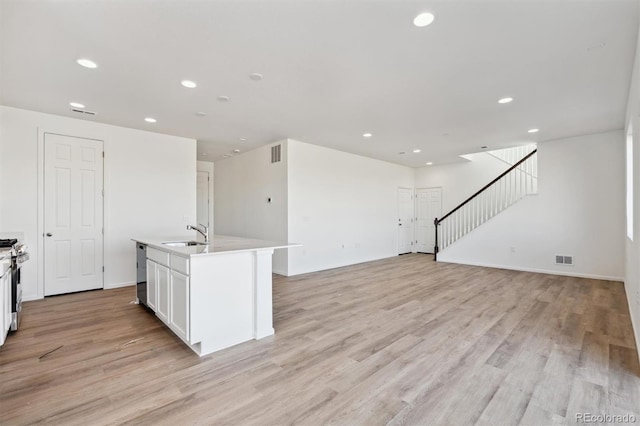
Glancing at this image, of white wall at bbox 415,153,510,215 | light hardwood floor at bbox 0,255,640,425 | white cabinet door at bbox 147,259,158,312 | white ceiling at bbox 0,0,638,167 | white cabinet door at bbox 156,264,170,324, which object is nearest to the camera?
light hardwood floor at bbox 0,255,640,425

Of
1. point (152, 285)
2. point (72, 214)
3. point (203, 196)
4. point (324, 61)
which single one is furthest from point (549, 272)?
point (72, 214)

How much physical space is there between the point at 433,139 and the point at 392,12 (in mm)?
4171

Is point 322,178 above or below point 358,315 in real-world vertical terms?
above

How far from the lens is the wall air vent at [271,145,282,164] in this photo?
19.9 ft

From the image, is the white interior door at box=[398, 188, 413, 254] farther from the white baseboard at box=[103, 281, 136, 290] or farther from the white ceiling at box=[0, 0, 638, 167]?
the white baseboard at box=[103, 281, 136, 290]

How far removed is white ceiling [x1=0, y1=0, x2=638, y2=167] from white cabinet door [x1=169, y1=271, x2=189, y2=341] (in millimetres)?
2159

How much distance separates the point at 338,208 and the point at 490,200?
4.07 m

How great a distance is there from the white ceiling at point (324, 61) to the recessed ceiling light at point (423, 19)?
0.05 m

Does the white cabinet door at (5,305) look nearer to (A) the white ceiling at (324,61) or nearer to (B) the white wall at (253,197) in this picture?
(A) the white ceiling at (324,61)

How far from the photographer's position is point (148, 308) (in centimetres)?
387

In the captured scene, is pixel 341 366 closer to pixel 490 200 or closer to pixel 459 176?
pixel 490 200

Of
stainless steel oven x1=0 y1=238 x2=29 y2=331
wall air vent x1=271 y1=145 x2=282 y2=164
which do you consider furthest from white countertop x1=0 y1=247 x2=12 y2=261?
wall air vent x1=271 y1=145 x2=282 y2=164

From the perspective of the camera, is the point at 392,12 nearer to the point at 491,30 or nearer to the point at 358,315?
the point at 491,30

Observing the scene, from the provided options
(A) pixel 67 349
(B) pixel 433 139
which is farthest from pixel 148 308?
(B) pixel 433 139
